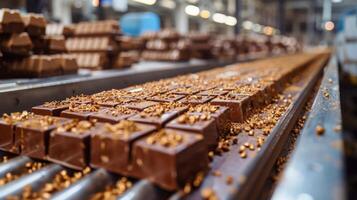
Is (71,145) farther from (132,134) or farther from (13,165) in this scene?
(13,165)

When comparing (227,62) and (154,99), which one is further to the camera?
(227,62)

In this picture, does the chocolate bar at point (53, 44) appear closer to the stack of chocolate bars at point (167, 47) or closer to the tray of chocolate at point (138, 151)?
the tray of chocolate at point (138, 151)

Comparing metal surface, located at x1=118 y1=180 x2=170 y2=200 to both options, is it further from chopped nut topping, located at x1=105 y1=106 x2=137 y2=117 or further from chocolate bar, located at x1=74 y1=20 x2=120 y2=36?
chocolate bar, located at x1=74 y1=20 x2=120 y2=36

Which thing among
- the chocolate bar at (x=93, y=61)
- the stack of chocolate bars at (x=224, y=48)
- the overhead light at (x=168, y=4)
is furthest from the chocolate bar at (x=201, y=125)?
the overhead light at (x=168, y=4)

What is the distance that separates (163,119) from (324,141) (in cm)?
73

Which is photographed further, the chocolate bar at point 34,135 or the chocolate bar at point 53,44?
the chocolate bar at point 53,44

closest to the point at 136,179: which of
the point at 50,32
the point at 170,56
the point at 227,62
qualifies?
the point at 50,32

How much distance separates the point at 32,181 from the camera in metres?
1.43

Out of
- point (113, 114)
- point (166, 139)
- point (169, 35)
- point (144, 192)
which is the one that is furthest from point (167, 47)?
point (144, 192)

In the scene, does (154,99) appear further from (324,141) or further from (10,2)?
(10,2)

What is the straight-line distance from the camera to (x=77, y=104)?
6.84 ft

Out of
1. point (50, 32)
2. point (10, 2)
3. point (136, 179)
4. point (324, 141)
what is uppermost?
point (10, 2)

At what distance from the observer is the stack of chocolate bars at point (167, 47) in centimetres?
728

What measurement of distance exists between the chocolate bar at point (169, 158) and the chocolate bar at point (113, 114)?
1.21 feet
